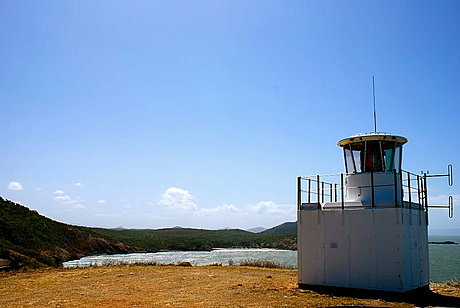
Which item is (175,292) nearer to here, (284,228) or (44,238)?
(44,238)

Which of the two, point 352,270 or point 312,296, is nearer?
point 312,296

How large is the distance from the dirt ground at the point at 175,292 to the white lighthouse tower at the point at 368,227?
101 cm

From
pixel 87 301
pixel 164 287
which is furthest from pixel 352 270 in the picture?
pixel 87 301

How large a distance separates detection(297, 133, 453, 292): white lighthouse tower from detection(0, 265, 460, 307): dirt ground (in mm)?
1008

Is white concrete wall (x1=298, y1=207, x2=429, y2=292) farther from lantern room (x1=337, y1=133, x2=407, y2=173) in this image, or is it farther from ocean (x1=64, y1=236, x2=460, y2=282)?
ocean (x1=64, y1=236, x2=460, y2=282)

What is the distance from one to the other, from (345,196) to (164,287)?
26.3ft

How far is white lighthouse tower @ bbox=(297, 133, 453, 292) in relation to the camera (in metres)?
14.7

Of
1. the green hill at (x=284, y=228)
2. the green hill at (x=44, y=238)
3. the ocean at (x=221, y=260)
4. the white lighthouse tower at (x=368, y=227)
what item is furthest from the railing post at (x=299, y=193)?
the green hill at (x=284, y=228)

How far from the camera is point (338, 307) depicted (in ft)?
39.8

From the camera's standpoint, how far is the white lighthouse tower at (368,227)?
14.7 metres

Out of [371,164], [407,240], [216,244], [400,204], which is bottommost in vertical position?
[216,244]

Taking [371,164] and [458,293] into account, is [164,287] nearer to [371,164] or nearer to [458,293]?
[371,164]

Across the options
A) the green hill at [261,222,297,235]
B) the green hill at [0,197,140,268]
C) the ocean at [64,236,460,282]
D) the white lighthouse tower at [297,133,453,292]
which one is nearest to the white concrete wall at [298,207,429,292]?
the white lighthouse tower at [297,133,453,292]

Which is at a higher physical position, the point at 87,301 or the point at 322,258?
the point at 322,258
